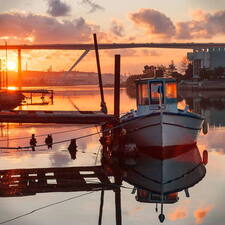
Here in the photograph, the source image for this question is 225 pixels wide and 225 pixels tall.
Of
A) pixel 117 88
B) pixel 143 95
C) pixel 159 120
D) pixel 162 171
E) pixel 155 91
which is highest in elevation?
pixel 117 88

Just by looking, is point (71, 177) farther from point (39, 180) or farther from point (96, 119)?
point (96, 119)

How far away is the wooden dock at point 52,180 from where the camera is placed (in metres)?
15.9

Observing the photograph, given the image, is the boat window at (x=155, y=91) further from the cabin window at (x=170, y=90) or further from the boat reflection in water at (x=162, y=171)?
the boat reflection in water at (x=162, y=171)

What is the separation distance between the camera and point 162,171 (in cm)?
1886

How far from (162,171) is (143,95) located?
5442 mm

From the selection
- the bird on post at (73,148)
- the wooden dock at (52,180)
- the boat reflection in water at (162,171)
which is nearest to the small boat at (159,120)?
the boat reflection in water at (162,171)

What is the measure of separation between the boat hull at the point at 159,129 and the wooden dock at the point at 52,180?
9.43ft

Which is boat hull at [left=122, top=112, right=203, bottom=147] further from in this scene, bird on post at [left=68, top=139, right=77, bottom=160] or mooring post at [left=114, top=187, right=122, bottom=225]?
mooring post at [left=114, top=187, right=122, bottom=225]

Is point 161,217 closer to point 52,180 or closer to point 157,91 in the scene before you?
point 52,180

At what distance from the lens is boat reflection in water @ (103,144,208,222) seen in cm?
1536

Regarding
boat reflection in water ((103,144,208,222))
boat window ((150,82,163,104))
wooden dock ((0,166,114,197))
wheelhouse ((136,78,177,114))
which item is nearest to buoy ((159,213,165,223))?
boat reflection in water ((103,144,208,222))

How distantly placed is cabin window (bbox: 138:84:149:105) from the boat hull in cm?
135

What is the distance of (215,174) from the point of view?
1836 cm

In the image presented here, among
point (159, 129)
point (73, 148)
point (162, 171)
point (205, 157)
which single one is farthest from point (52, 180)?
point (205, 157)
